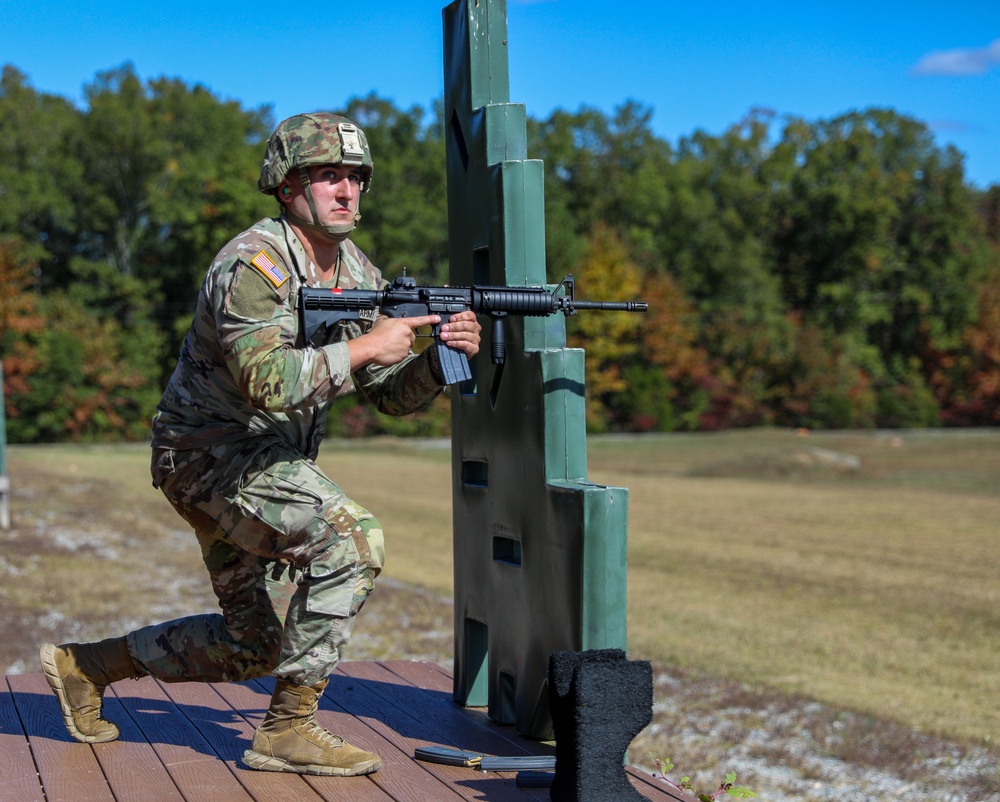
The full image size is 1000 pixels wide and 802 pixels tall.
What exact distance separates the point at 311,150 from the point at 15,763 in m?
2.20

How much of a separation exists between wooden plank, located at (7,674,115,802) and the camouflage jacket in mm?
1066

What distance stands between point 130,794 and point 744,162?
64.8 meters

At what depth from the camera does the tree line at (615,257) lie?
4672 cm

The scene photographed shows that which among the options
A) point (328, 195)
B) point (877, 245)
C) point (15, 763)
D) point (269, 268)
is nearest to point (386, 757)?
point (15, 763)

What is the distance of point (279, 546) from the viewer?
3854mm

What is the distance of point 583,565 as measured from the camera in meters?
3.88

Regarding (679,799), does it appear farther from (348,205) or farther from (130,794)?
(348,205)

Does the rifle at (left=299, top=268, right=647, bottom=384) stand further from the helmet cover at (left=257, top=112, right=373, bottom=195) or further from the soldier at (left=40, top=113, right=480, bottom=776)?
the helmet cover at (left=257, top=112, right=373, bottom=195)

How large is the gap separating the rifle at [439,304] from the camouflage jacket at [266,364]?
0.07 m

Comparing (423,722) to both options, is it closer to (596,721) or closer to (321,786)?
(321,786)

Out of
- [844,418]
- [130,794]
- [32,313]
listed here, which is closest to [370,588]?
[130,794]

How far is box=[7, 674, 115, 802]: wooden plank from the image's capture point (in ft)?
12.4

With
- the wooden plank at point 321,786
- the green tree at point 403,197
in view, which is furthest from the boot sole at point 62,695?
the green tree at point 403,197

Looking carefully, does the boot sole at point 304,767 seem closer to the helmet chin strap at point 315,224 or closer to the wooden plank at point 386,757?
the wooden plank at point 386,757
